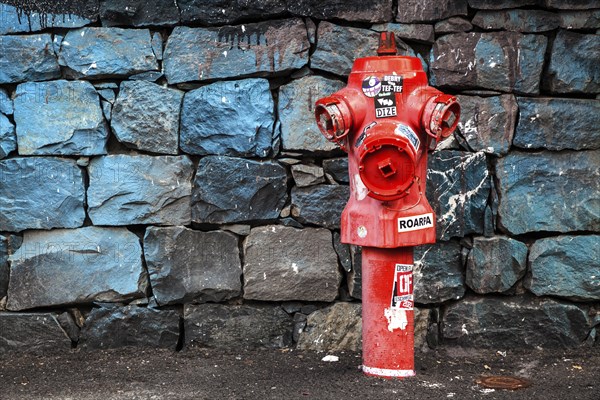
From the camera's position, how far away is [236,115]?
4.90 m

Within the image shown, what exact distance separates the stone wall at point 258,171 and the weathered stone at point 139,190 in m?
0.01

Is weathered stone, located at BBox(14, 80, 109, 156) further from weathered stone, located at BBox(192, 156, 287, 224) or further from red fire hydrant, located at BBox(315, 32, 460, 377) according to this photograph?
red fire hydrant, located at BBox(315, 32, 460, 377)

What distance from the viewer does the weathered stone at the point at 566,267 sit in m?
4.98

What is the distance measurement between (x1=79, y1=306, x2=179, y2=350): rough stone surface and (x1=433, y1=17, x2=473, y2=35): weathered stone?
2.12 m

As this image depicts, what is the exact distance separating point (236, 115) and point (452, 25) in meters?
1.26

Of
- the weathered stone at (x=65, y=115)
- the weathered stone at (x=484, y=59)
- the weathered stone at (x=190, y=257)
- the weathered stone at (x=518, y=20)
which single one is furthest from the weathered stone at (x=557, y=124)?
the weathered stone at (x=65, y=115)

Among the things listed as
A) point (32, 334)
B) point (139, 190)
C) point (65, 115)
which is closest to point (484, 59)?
point (139, 190)

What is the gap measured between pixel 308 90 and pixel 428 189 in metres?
0.85

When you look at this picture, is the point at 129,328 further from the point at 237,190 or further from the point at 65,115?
the point at 65,115

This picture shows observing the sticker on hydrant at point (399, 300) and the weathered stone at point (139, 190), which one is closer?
the sticker on hydrant at point (399, 300)

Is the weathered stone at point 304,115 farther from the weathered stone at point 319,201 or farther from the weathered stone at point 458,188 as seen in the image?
the weathered stone at point 458,188

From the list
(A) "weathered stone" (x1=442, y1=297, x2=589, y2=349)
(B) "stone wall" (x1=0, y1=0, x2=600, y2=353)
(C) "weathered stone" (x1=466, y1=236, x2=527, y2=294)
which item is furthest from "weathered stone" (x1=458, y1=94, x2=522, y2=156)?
(A) "weathered stone" (x1=442, y1=297, x2=589, y2=349)

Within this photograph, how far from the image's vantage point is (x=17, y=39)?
4918mm

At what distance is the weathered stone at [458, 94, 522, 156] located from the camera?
492cm
